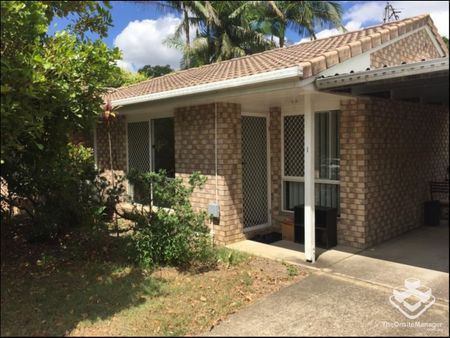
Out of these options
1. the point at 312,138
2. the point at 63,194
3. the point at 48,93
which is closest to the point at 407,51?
the point at 312,138

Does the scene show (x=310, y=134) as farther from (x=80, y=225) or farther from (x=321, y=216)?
(x=80, y=225)

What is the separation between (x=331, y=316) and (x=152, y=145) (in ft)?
21.1

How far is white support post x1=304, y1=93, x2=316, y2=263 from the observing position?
20.0ft

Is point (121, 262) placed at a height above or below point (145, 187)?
below

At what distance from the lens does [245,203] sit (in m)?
8.26

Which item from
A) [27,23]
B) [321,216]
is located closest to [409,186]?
[321,216]

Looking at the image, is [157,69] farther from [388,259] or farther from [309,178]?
[388,259]

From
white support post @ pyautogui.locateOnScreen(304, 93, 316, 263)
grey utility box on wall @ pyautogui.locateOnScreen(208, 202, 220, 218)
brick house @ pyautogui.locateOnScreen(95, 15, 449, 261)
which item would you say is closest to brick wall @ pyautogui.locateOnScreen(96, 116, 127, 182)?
brick house @ pyautogui.locateOnScreen(95, 15, 449, 261)

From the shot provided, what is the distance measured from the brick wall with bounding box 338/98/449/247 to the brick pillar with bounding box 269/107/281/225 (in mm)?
1630

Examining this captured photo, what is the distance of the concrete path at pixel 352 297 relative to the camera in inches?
160

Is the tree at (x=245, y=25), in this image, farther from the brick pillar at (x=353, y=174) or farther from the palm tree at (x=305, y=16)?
the brick pillar at (x=353, y=174)

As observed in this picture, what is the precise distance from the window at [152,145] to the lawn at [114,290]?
2.42 metres

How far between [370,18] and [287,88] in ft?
35.3

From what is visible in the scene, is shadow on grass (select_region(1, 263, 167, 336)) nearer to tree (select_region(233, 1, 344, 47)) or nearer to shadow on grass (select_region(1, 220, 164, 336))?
shadow on grass (select_region(1, 220, 164, 336))
